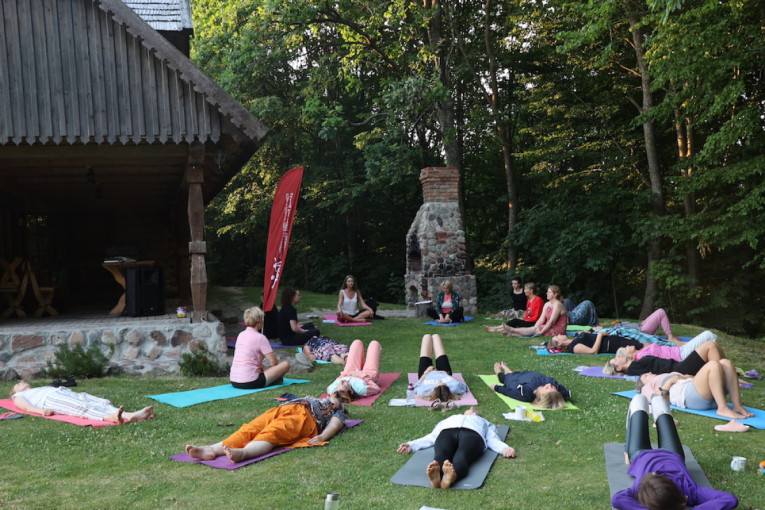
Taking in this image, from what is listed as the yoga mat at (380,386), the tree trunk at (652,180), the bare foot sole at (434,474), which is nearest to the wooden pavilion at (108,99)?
the yoga mat at (380,386)

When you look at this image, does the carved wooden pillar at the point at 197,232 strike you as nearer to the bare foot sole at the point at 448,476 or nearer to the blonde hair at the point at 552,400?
the blonde hair at the point at 552,400

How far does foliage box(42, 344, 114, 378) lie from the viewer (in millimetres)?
8758

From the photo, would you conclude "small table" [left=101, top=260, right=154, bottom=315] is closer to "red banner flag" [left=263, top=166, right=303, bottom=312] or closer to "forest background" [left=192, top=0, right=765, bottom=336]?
"red banner flag" [left=263, top=166, right=303, bottom=312]

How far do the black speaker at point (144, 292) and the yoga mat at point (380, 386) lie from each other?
449 cm

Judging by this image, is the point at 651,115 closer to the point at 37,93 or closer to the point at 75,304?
the point at 37,93

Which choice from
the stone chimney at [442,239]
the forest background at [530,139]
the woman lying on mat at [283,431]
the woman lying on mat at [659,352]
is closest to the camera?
the woman lying on mat at [283,431]

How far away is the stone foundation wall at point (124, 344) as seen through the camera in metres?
9.00

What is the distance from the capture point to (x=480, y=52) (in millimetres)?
21219

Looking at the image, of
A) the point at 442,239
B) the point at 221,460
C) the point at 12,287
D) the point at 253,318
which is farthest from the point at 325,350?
the point at 442,239

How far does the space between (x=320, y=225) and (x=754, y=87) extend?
17.3 metres

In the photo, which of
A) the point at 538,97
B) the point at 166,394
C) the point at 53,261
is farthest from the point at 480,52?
the point at 166,394

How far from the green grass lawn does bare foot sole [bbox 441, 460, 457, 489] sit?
0.17ft

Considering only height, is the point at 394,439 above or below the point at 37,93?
below

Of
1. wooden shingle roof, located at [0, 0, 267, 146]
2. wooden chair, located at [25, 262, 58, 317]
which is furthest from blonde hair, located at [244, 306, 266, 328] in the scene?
wooden chair, located at [25, 262, 58, 317]
